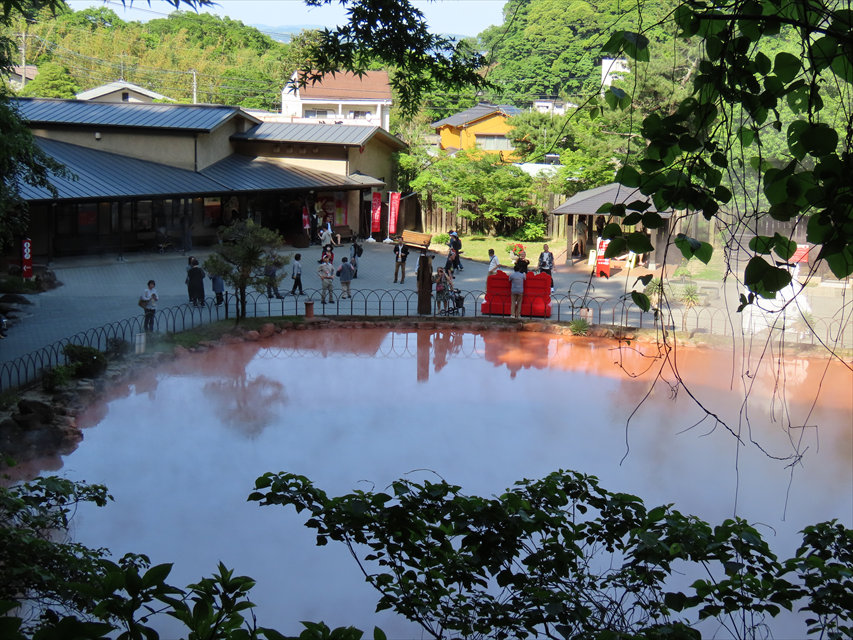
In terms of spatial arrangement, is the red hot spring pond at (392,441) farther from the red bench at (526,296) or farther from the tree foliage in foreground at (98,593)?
the tree foliage in foreground at (98,593)

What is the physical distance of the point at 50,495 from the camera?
5062 millimetres

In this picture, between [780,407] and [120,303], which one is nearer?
[780,407]

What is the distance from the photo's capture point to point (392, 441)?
38.6 feet

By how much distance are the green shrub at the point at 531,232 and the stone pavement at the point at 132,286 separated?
19.5 feet

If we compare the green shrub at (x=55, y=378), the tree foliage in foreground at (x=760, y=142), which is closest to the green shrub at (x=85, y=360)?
the green shrub at (x=55, y=378)

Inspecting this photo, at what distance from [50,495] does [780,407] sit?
11.7 m

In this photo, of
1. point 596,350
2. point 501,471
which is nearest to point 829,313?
point 596,350

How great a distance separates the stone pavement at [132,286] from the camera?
17172 mm

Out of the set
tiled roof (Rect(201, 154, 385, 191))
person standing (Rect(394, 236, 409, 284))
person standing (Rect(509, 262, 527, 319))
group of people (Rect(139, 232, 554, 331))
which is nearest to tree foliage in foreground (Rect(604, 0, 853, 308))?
group of people (Rect(139, 232, 554, 331))

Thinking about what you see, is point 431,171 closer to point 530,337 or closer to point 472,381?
point 530,337

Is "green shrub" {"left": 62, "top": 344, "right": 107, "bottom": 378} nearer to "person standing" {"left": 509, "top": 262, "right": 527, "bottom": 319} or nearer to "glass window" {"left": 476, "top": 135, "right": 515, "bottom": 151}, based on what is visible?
"person standing" {"left": 509, "top": 262, "right": 527, "bottom": 319}

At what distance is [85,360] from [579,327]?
32.9ft

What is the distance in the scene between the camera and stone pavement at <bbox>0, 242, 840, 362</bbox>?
1717 centimetres

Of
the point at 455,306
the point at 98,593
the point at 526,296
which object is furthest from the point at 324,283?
the point at 98,593
